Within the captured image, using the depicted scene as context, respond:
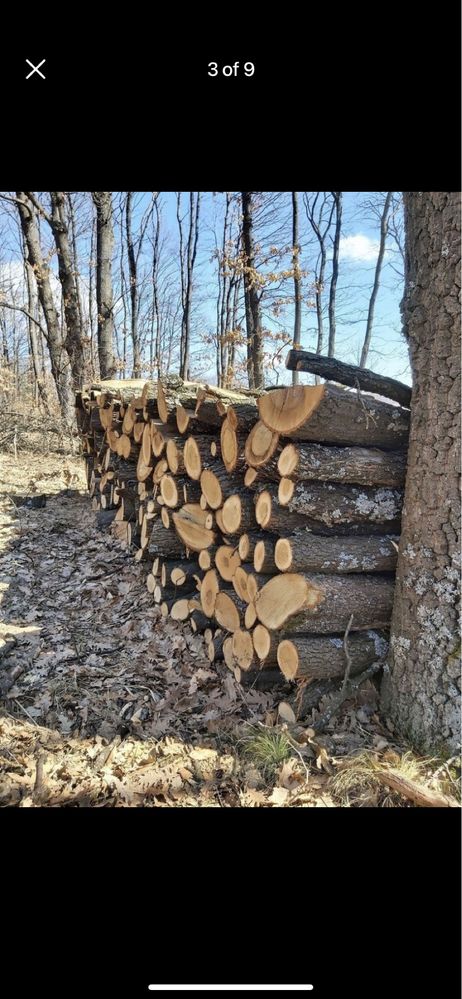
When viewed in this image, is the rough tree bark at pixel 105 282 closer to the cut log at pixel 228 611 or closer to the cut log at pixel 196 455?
the cut log at pixel 196 455

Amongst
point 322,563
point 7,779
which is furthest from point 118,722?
point 322,563

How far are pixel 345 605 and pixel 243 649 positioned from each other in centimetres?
73

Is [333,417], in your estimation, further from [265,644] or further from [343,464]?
[265,644]

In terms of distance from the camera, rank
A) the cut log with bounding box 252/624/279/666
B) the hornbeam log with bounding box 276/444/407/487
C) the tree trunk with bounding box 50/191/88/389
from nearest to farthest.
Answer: the hornbeam log with bounding box 276/444/407/487, the cut log with bounding box 252/624/279/666, the tree trunk with bounding box 50/191/88/389

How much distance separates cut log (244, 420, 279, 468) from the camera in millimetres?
2779

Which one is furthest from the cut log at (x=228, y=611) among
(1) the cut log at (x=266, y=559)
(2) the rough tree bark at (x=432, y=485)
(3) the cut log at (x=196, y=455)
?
(2) the rough tree bark at (x=432, y=485)

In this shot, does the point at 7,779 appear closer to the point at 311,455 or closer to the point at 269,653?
the point at 269,653

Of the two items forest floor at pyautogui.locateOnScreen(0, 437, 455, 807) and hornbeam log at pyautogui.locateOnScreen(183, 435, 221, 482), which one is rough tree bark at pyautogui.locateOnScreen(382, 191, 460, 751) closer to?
forest floor at pyautogui.locateOnScreen(0, 437, 455, 807)

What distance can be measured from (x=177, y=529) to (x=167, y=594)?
0.56m

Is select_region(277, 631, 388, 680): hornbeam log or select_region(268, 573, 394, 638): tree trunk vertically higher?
select_region(268, 573, 394, 638): tree trunk

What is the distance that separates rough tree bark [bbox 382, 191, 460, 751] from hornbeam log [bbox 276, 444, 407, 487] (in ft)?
0.55

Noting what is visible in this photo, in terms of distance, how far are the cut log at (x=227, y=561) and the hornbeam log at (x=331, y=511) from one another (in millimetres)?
357

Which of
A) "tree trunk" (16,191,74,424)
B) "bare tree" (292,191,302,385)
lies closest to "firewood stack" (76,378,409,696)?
"bare tree" (292,191,302,385)
